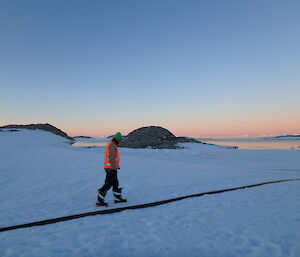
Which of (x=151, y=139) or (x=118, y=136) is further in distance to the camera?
(x=151, y=139)

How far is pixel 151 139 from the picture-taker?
3077 centimetres

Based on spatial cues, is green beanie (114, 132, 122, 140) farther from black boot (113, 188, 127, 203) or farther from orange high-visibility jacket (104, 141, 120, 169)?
black boot (113, 188, 127, 203)

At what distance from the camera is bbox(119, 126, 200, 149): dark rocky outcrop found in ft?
94.6

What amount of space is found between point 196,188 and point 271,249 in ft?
15.5

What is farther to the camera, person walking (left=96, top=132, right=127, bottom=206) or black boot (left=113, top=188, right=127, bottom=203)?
black boot (left=113, top=188, right=127, bottom=203)

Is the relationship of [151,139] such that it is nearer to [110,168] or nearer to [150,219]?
[110,168]

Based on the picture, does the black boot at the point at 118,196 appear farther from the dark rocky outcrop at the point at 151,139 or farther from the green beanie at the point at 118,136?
the dark rocky outcrop at the point at 151,139

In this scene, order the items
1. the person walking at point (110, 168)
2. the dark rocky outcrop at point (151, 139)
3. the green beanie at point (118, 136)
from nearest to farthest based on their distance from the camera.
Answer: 1. the person walking at point (110, 168)
2. the green beanie at point (118, 136)
3. the dark rocky outcrop at point (151, 139)

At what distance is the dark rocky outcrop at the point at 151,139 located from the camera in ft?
94.6

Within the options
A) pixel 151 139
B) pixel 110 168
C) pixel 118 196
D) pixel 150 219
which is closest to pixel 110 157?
pixel 110 168

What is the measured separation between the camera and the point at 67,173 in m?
9.62

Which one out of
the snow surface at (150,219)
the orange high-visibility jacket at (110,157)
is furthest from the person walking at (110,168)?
the snow surface at (150,219)

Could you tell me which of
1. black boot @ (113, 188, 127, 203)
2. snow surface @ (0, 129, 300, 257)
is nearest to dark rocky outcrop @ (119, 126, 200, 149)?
snow surface @ (0, 129, 300, 257)

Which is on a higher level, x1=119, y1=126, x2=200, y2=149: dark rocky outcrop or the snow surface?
x1=119, y1=126, x2=200, y2=149: dark rocky outcrop
